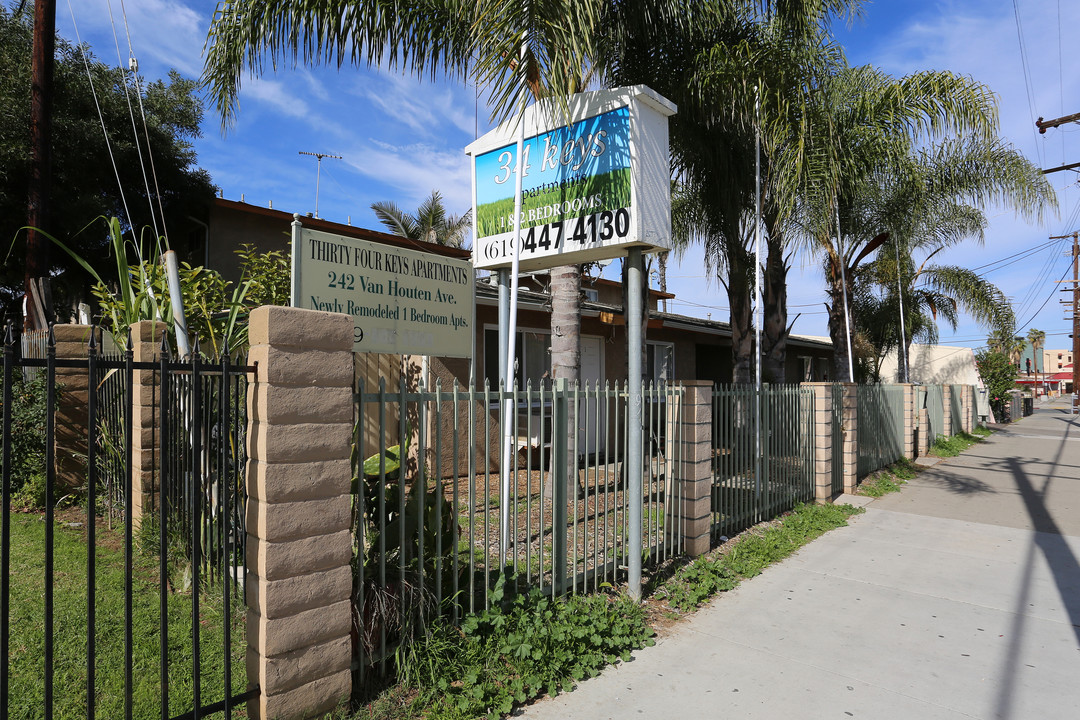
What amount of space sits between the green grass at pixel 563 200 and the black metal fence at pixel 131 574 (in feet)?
8.19

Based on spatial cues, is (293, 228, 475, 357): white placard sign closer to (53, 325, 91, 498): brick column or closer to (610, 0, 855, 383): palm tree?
(53, 325, 91, 498): brick column

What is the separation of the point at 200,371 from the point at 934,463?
14483mm

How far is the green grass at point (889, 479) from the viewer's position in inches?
377

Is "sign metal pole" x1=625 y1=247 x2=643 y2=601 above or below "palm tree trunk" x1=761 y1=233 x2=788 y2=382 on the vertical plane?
below

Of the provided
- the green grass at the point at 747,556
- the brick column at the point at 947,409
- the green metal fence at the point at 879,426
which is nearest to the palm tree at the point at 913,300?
the brick column at the point at 947,409

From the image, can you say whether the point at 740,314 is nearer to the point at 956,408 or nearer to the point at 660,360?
the point at 660,360

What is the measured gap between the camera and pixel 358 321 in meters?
4.07

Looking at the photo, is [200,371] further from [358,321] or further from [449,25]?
[449,25]

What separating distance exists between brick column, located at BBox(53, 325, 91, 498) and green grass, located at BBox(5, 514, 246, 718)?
5.94 feet

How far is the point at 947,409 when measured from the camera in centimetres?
1795

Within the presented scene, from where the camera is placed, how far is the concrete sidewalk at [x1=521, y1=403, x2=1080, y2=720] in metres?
3.46

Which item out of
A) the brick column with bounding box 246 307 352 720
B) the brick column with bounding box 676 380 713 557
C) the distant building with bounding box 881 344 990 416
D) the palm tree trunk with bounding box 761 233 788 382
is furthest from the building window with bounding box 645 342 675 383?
the distant building with bounding box 881 344 990 416

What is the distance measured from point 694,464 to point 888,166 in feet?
26.1

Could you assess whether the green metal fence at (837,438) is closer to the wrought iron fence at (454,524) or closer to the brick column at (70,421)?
the wrought iron fence at (454,524)
